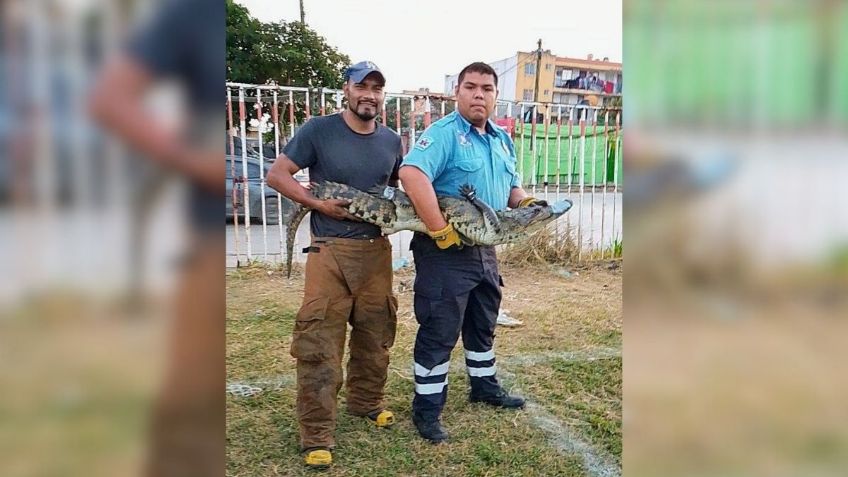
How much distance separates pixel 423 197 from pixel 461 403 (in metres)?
1.61

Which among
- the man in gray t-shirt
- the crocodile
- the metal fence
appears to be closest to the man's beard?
the man in gray t-shirt

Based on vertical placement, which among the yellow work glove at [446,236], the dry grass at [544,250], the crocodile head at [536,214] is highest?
the crocodile head at [536,214]

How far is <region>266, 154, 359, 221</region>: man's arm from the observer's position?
10.6 ft

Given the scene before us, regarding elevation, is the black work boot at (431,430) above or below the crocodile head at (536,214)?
below

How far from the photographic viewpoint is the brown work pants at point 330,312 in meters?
3.22

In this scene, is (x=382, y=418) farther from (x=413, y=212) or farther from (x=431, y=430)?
(x=413, y=212)

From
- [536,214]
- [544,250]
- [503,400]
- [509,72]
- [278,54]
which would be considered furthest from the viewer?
[509,72]

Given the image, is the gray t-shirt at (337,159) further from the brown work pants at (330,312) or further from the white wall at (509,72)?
the white wall at (509,72)

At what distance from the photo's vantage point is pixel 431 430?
3.53 m

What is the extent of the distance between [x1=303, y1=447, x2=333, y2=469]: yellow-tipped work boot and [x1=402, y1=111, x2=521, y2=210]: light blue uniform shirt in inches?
61.8
